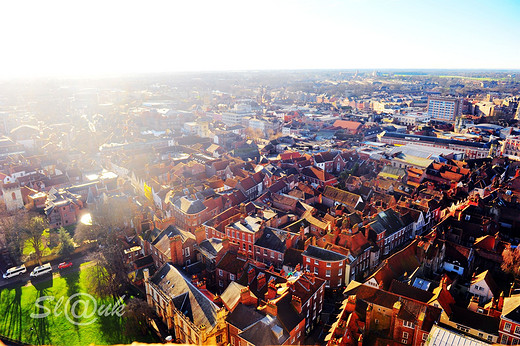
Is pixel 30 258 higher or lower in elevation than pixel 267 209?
lower

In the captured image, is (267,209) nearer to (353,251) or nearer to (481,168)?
(353,251)

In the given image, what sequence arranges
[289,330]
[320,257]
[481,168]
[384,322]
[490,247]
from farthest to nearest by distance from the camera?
[481,168] → [490,247] → [320,257] → [384,322] → [289,330]

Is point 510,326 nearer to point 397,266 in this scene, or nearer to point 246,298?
point 397,266

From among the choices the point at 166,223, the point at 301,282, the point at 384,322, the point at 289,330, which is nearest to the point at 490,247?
the point at 384,322

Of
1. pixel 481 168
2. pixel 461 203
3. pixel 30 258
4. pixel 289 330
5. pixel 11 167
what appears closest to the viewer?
pixel 289 330

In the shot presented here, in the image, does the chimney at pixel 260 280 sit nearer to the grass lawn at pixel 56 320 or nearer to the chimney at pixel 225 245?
the chimney at pixel 225 245

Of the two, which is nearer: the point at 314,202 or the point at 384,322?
the point at 384,322

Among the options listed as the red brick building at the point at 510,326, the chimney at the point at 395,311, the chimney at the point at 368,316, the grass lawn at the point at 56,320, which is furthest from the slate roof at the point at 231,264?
the red brick building at the point at 510,326
